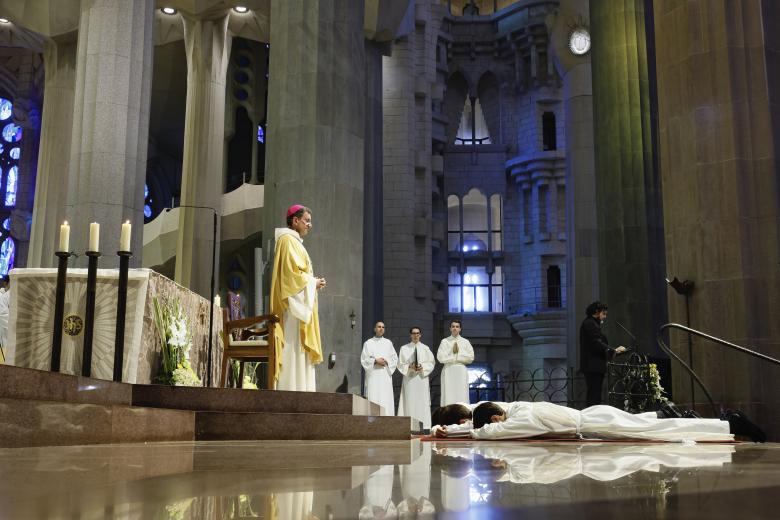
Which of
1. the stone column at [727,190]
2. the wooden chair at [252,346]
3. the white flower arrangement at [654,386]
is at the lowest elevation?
the white flower arrangement at [654,386]

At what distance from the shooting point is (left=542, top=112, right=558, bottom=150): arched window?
35.3 m

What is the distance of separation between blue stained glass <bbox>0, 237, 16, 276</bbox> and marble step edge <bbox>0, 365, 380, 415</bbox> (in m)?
24.4

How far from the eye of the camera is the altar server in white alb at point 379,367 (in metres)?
15.6

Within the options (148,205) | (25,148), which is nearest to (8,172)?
(25,148)

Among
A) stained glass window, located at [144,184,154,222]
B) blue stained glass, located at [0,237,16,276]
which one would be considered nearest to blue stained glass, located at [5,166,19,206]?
blue stained glass, located at [0,237,16,276]

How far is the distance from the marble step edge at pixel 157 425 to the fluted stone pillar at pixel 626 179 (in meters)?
11.2

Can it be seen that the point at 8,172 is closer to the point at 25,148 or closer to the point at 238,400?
the point at 25,148

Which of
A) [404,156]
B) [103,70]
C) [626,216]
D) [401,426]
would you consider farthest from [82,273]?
[404,156]

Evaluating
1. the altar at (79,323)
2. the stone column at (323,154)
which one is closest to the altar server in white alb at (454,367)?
the stone column at (323,154)

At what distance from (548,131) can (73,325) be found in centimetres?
3009

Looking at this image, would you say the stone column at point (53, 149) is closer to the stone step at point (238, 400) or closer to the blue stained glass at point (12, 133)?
the blue stained glass at point (12, 133)

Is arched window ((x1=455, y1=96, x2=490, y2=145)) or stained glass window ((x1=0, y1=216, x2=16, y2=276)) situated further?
arched window ((x1=455, y1=96, x2=490, y2=145))

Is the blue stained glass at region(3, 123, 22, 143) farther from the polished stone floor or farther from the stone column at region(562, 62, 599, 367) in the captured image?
the polished stone floor

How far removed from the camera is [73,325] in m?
7.46
